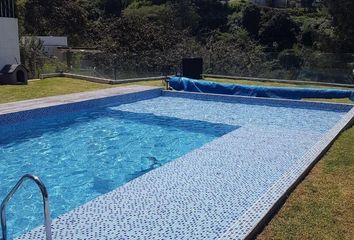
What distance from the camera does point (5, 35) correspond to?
1600 centimetres

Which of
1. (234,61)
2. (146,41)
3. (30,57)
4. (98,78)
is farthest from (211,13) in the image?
(98,78)

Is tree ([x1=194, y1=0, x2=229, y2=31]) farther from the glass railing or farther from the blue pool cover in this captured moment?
the blue pool cover

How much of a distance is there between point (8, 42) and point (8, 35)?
0.27m

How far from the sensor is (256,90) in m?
13.7

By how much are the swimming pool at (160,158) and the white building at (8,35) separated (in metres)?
5.91

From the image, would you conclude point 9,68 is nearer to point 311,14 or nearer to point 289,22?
point 289,22

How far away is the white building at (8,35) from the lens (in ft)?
52.2

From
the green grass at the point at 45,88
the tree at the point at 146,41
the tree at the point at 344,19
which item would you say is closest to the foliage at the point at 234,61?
the tree at the point at 146,41

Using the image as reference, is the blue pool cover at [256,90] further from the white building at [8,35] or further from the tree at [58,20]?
the tree at [58,20]

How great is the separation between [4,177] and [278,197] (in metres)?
4.58

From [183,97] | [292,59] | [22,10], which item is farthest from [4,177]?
[22,10]

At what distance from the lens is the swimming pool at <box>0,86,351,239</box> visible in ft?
15.3

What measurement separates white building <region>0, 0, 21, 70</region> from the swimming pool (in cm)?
591

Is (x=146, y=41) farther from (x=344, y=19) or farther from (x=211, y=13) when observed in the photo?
(x=211, y=13)
